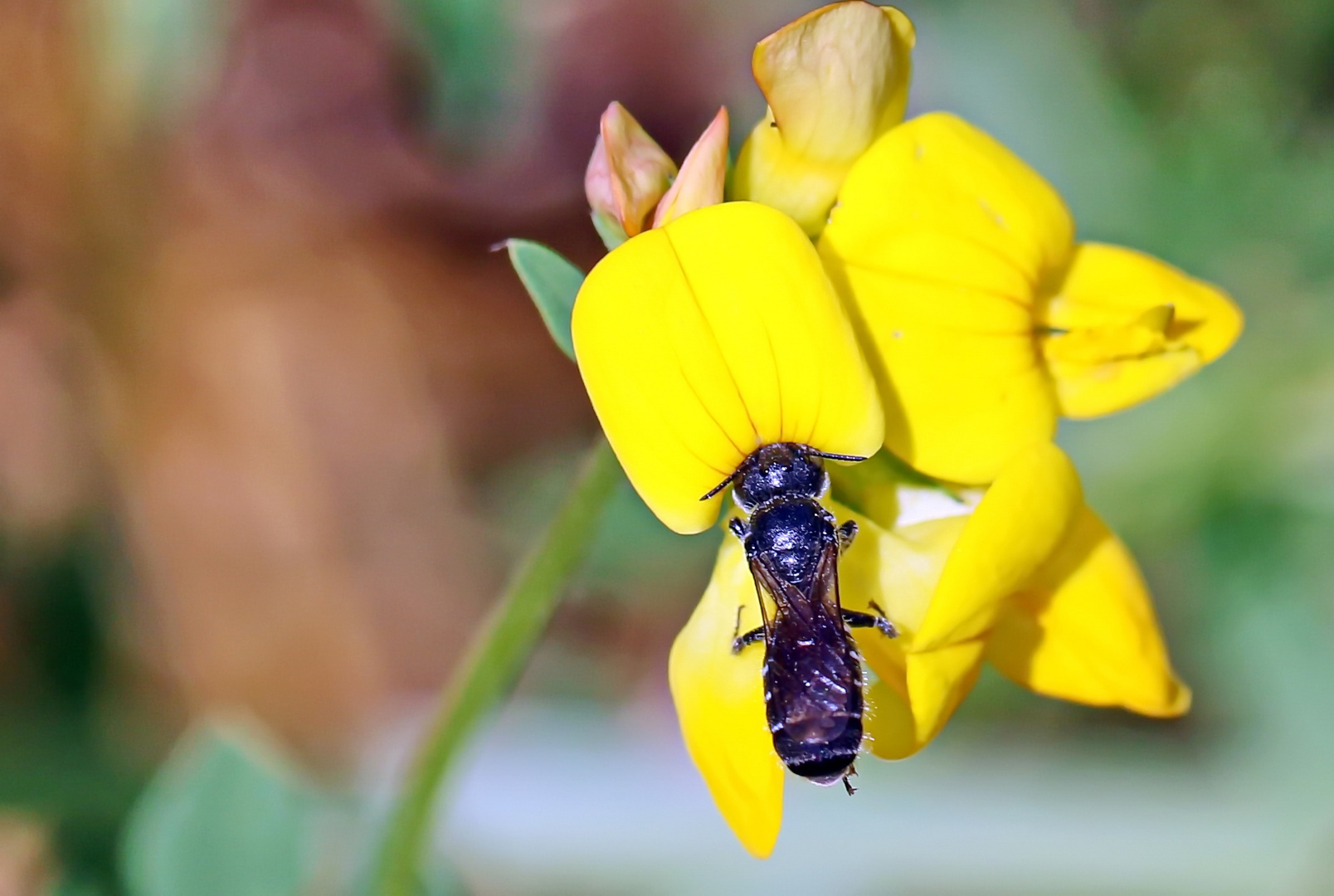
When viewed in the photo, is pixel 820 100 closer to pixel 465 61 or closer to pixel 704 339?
pixel 704 339

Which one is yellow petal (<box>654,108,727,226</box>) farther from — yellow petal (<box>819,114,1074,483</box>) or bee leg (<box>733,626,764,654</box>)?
bee leg (<box>733,626,764,654</box>)

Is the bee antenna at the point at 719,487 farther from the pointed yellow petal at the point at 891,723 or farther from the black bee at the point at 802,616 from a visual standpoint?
the pointed yellow petal at the point at 891,723

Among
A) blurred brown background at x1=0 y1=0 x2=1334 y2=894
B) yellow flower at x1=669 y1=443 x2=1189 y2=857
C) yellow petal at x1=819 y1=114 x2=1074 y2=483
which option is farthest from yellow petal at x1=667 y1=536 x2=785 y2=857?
blurred brown background at x1=0 y1=0 x2=1334 y2=894

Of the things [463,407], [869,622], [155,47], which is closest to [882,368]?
[869,622]

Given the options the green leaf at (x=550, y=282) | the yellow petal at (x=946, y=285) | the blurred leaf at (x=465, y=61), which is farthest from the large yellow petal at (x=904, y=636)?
the blurred leaf at (x=465, y=61)

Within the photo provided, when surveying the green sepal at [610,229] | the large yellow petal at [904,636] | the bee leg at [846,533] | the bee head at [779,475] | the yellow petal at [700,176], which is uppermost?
the yellow petal at [700,176]

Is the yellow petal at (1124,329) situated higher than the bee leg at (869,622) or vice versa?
the yellow petal at (1124,329)

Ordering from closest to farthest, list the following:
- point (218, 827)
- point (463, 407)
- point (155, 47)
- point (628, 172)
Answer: point (628, 172)
point (218, 827)
point (155, 47)
point (463, 407)
